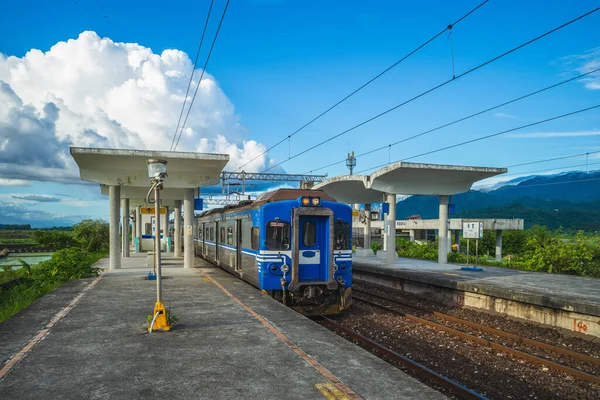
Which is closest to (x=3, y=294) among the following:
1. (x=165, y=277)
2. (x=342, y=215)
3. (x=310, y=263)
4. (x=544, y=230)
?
(x=165, y=277)

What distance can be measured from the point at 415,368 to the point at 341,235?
193 inches

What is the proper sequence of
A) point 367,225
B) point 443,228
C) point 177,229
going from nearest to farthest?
point 443,228
point 177,229
point 367,225

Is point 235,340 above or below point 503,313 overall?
above

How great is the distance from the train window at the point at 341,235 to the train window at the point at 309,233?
0.59 metres

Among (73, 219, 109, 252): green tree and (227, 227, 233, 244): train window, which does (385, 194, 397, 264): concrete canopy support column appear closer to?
(227, 227, 233, 244): train window

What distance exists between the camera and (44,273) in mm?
16219

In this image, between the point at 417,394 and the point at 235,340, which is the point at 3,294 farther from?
the point at 417,394

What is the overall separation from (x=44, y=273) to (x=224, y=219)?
6.59 meters

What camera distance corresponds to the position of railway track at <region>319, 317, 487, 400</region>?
674 cm

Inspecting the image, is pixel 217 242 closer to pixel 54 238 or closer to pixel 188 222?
pixel 188 222

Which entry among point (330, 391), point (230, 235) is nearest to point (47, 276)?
point (230, 235)

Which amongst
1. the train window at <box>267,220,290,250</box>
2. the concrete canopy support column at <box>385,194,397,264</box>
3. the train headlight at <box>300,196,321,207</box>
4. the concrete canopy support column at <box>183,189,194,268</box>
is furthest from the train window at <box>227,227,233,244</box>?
the concrete canopy support column at <box>385,194,397,264</box>

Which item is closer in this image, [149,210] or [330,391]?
[330,391]

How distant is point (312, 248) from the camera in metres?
11.9
